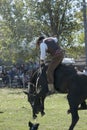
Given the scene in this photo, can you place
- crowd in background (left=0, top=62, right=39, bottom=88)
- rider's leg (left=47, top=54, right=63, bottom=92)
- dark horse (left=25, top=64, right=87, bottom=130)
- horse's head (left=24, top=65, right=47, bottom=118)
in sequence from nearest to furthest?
dark horse (left=25, top=64, right=87, bottom=130) < rider's leg (left=47, top=54, right=63, bottom=92) < horse's head (left=24, top=65, right=47, bottom=118) < crowd in background (left=0, top=62, right=39, bottom=88)

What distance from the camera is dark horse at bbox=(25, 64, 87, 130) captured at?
35.7 ft

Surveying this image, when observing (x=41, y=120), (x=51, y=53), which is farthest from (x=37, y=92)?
(x=41, y=120)

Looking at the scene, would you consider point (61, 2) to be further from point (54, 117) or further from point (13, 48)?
point (54, 117)

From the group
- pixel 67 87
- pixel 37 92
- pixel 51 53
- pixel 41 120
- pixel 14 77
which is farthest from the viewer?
pixel 14 77

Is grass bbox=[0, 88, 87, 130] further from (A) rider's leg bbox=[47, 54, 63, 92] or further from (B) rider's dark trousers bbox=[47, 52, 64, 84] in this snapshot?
(B) rider's dark trousers bbox=[47, 52, 64, 84]

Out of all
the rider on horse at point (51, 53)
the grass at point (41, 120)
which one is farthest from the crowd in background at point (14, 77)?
the rider on horse at point (51, 53)

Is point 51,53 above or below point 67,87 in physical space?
above

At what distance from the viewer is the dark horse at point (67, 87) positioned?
35.7 ft

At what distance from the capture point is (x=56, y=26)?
37688mm

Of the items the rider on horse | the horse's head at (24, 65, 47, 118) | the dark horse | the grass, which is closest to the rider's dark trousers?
the rider on horse

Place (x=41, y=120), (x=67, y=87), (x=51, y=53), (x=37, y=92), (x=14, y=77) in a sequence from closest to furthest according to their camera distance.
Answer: (x=67, y=87)
(x=51, y=53)
(x=37, y=92)
(x=41, y=120)
(x=14, y=77)

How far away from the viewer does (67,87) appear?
11000mm

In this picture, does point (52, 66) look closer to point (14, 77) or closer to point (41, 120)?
point (41, 120)

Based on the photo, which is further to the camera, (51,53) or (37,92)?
(37,92)
